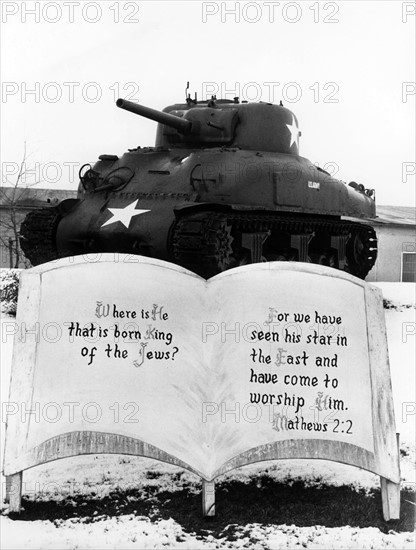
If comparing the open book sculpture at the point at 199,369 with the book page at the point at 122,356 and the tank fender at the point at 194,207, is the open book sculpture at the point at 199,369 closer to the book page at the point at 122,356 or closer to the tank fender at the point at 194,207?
the book page at the point at 122,356

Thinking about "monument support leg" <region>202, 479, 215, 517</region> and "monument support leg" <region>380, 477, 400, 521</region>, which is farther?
"monument support leg" <region>380, 477, 400, 521</region>

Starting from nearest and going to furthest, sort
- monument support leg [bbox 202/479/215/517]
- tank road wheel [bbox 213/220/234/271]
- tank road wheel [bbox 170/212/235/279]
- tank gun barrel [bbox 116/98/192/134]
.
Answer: monument support leg [bbox 202/479/215/517] < tank road wheel [bbox 170/212/235/279] < tank road wheel [bbox 213/220/234/271] < tank gun barrel [bbox 116/98/192/134]

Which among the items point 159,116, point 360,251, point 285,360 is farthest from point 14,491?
point 360,251

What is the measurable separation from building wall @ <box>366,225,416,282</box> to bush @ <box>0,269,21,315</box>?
44.2ft

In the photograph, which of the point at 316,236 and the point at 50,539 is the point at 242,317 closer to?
the point at 50,539

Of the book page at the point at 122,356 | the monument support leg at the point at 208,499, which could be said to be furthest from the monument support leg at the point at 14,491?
the monument support leg at the point at 208,499

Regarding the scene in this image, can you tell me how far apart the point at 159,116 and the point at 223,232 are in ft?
7.84

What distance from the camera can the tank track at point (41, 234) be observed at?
42.6ft

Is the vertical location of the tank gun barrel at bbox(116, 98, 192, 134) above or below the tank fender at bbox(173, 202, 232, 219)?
above

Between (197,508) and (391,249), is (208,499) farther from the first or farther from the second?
(391,249)

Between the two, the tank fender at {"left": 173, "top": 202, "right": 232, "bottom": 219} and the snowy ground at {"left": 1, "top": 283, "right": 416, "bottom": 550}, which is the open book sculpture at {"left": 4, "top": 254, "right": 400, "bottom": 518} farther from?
the tank fender at {"left": 173, "top": 202, "right": 232, "bottom": 219}

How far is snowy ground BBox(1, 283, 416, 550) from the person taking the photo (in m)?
4.62

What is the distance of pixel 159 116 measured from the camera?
12289 mm

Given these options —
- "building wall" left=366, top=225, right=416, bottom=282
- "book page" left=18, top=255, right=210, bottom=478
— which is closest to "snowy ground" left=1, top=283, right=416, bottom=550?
"book page" left=18, top=255, right=210, bottom=478
